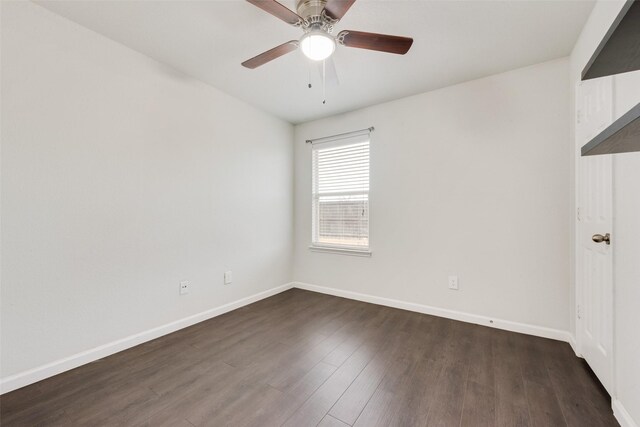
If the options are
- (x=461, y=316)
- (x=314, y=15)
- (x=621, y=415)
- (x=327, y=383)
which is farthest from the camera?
(x=461, y=316)

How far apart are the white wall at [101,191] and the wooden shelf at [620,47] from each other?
2.64 meters

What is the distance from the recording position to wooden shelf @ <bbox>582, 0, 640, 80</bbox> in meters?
0.44

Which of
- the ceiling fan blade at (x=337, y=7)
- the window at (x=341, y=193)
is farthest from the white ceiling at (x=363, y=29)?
the window at (x=341, y=193)

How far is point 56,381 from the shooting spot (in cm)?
168

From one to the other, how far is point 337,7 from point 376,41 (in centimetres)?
33

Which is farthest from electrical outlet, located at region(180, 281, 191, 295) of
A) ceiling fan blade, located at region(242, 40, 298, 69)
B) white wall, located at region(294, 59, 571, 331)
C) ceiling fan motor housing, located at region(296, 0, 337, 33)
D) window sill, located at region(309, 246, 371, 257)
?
ceiling fan motor housing, located at region(296, 0, 337, 33)

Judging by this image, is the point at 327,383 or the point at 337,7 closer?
the point at 337,7

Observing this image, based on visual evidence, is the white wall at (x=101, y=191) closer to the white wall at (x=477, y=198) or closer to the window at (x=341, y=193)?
the window at (x=341, y=193)

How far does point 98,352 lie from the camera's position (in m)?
1.92

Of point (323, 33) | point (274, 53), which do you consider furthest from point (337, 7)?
point (274, 53)

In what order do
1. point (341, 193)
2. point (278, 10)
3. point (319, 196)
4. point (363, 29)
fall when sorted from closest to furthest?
point (278, 10) → point (363, 29) → point (341, 193) → point (319, 196)

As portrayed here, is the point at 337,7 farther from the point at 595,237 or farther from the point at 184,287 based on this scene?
the point at 184,287

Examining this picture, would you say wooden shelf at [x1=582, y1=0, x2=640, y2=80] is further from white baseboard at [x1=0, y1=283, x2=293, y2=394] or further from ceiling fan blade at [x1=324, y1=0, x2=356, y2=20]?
white baseboard at [x1=0, y1=283, x2=293, y2=394]

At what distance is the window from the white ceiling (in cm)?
84
